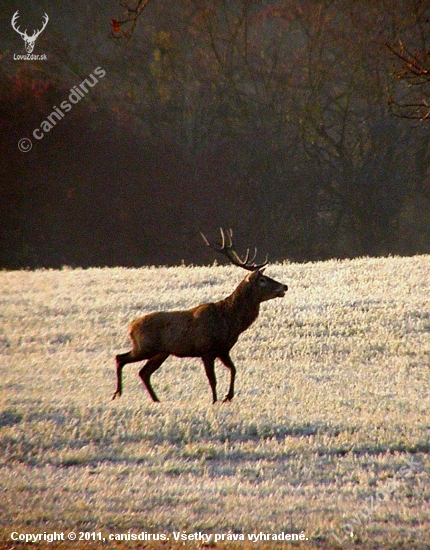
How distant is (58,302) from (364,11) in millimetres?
23829

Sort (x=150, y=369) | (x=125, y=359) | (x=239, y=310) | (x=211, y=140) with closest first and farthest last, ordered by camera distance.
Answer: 1. (x=239, y=310)
2. (x=125, y=359)
3. (x=150, y=369)
4. (x=211, y=140)

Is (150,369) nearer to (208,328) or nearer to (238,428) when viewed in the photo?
(208,328)

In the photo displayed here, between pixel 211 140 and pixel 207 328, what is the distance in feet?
108

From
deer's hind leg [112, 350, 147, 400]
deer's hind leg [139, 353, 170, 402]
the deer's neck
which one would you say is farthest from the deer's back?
deer's hind leg [139, 353, 170, 402]

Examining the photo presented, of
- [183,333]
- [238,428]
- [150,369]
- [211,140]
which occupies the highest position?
[211,140]

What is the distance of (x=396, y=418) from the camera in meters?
11.4

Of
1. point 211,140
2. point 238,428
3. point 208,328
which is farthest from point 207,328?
point 211,140

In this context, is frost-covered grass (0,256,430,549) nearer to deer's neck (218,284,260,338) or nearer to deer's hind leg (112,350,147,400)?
deer's hind leg (112,350,147,400)

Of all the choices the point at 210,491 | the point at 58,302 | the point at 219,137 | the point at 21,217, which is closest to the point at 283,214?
the point at 219,137

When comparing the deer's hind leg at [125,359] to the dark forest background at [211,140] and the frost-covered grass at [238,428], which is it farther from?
the dark forest background at [211,140]

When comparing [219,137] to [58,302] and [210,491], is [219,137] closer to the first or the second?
[58,302]

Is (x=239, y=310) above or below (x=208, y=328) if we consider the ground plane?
above

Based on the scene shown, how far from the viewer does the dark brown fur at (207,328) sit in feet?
36.8

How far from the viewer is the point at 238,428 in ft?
35.1
